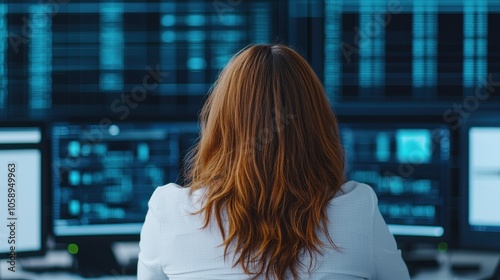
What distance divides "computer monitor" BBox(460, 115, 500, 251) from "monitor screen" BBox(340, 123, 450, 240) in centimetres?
6

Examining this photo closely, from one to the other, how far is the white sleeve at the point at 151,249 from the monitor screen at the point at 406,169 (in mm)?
1008

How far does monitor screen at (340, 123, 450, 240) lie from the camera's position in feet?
7.29

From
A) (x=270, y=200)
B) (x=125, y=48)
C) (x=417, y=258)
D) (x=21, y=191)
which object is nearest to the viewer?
(x=270, y=200)

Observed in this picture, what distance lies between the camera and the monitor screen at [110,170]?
221 centimetres

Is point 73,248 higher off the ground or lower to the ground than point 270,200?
lower

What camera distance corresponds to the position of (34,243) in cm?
213

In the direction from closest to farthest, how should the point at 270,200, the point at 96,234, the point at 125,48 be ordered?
the point at 270,200, the point at 96,234, the point at 125,48

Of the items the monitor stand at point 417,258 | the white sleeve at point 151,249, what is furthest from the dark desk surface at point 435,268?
the white sleeve at point 151,249

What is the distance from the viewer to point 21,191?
2.12 metres

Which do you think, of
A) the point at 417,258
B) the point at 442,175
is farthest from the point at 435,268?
the point at 442,175

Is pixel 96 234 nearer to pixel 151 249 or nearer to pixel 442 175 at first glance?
pixel 151 249

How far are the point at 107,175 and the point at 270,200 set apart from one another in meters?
1.08

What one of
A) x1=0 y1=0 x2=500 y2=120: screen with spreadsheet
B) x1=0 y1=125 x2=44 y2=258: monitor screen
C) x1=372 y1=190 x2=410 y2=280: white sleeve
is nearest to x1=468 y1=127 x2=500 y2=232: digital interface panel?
x1=0 y1=0 x2=500 y2=120: screen with spreadsheet

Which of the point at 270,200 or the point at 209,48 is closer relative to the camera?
the point at 270,200
